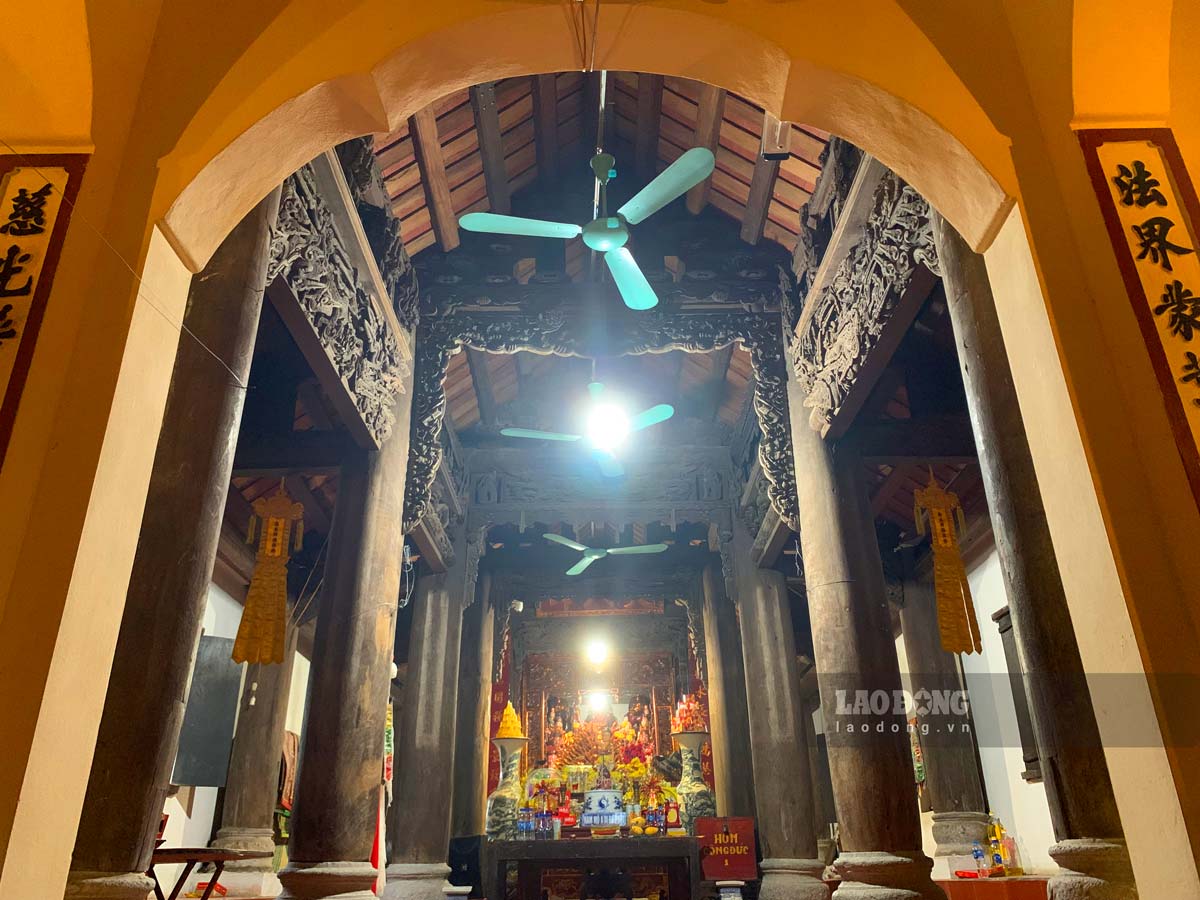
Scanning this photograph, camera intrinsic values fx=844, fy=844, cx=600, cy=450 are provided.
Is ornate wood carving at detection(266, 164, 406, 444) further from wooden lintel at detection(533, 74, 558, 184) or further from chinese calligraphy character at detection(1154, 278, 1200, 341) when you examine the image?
chinese calligraphy character at detection(1154, 278, 1200, 341)

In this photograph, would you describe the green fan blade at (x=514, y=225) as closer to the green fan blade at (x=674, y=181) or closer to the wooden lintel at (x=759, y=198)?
the green fan blade at (x=674, y=181)

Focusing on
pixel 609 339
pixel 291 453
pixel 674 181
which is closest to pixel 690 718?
pixel 609 339

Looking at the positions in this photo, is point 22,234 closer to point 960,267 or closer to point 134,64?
point 134,64

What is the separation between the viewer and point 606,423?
698 cm

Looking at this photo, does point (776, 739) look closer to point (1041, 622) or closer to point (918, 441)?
point (918, 441)

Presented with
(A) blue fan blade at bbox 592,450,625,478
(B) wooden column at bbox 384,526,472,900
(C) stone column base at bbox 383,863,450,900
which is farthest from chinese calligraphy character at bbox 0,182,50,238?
(C) stone column base at bbox 383,863,450,900

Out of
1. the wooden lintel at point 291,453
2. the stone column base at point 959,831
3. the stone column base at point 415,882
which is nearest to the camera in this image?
the wooden lintel at point 291,453

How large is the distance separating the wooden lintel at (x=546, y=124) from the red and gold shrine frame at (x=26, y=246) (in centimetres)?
365

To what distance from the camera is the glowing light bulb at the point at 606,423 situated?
695cm

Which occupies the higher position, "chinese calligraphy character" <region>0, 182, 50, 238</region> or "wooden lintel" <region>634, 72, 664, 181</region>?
"wooden lintel" <region>634, 72, 664, 181</region>

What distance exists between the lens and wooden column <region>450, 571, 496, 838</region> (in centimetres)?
919

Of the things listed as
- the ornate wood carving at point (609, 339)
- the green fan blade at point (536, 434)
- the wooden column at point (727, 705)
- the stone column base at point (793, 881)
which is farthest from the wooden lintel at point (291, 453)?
the wooden column at point (727, 705)

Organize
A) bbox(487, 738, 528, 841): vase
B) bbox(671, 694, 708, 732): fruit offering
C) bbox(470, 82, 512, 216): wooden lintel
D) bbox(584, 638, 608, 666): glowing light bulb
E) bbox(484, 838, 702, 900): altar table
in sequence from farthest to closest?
bbox(584, 638, 608, 666): glowing light bulb < bbox(671, 694, 708, 732): fruit offering < bbox(487, 738, 528, 841): vase < bbox(484, 838, 702, 900): altar table < bbox(470, 82, 512, 216): wooden lintel

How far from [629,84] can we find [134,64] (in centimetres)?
400
